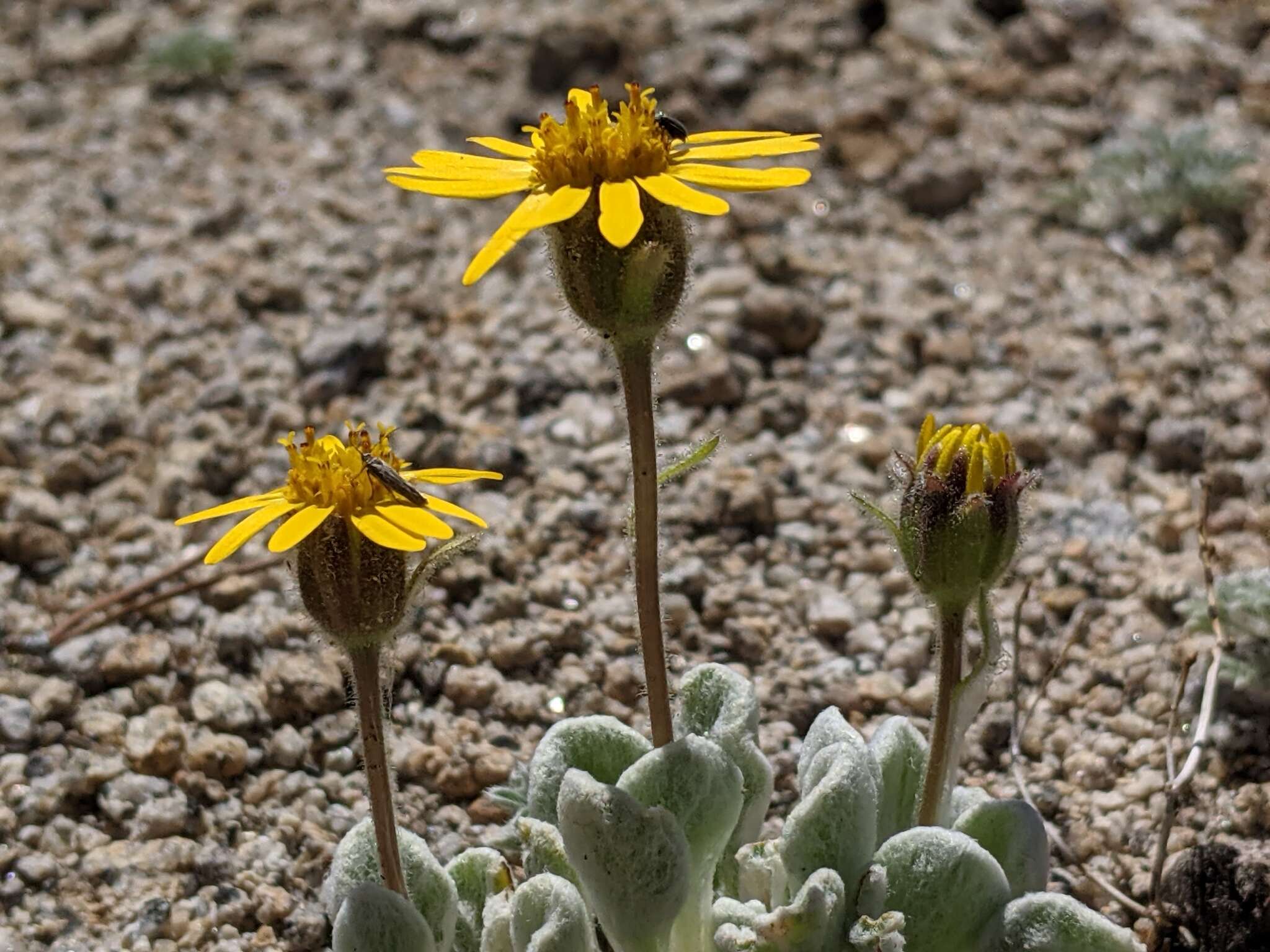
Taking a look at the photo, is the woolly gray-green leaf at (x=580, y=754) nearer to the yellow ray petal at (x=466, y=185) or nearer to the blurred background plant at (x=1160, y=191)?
the yellow ray petal at (x=466, y=185)

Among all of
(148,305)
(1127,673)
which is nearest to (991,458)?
(1127,673)

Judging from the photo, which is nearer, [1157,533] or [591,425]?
[1157,533]

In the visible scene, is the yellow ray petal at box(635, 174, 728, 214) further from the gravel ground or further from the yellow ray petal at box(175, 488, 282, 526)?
the gravel ground

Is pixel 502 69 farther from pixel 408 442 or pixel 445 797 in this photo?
pixel 445 797

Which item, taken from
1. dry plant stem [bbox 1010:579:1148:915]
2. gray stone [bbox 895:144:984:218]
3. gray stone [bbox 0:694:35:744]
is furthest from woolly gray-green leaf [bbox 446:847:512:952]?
gray stone [bbox 895:144:984:218]

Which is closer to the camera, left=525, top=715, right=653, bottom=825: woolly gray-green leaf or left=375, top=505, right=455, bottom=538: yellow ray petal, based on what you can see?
left=375, top=505, right=455, bottom=538: yellow ray petal

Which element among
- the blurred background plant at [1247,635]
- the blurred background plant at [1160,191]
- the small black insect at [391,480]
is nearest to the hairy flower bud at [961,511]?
the small black insect at [391,480]

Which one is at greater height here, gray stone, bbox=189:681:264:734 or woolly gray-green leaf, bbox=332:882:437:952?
woolly gray-green leaf, bbox=332:882:437:952
